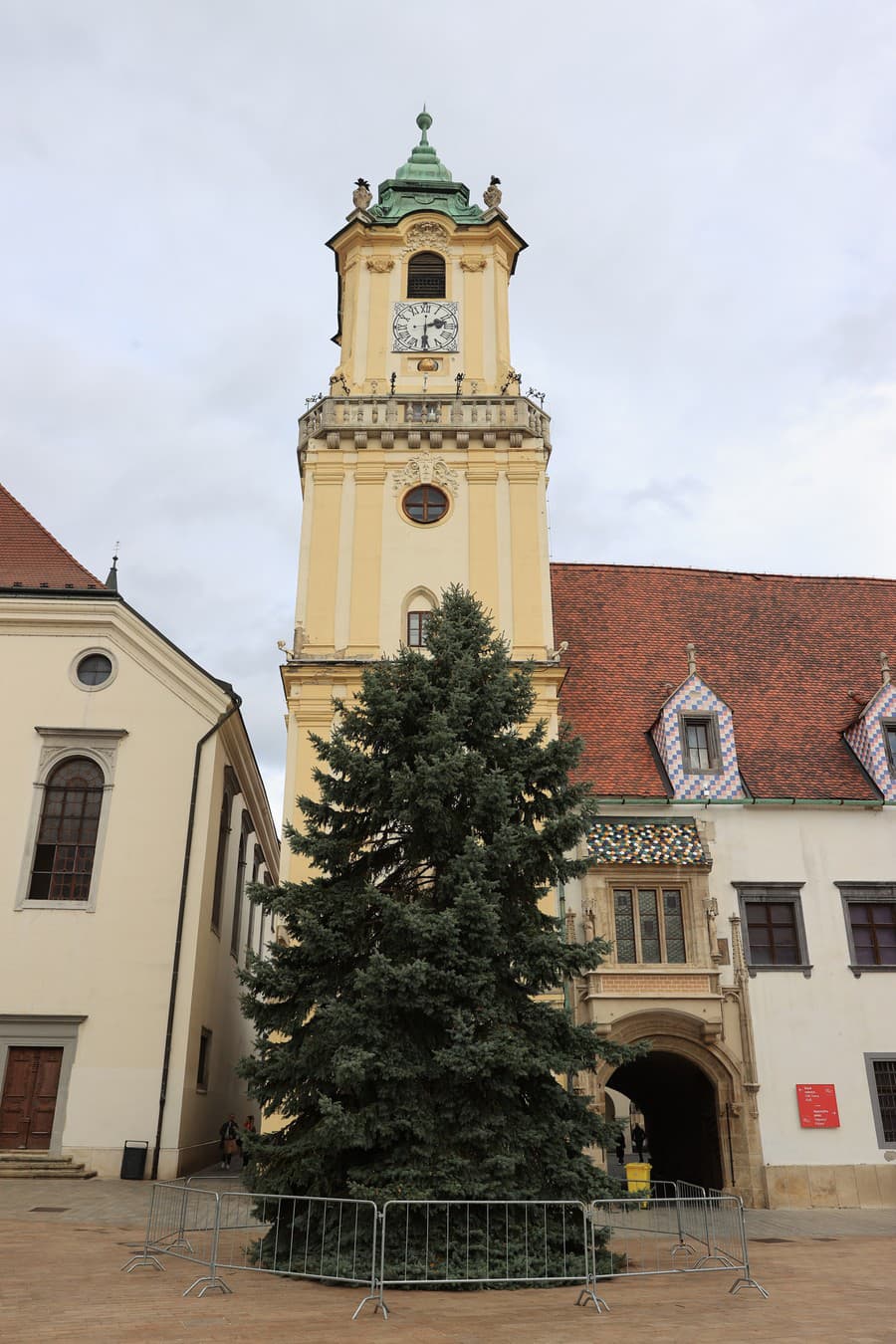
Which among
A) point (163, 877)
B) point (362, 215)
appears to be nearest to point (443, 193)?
point (362, 215)

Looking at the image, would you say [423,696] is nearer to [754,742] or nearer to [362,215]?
[754,742]

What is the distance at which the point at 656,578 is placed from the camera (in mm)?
28391

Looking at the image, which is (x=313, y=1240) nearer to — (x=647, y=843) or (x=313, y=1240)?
(x=313, y=1240)

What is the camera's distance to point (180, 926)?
21.3 meters

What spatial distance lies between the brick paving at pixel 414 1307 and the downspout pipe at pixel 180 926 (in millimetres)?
7355

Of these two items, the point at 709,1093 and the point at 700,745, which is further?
the point at 700,745

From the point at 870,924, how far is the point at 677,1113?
19.0ft

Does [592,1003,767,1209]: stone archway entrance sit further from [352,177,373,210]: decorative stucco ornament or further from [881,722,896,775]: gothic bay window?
[352,177,373,210]: decorative stucco ornament

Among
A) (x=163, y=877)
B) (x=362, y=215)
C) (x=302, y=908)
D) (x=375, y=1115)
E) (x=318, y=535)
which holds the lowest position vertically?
(x=375, y=1115)

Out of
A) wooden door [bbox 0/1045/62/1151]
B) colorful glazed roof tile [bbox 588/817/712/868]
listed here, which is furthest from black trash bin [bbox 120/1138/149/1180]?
colorful glazed roof tile [bbox 588/817/712/868]

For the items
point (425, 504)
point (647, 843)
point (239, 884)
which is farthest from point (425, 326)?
point (239, 884)

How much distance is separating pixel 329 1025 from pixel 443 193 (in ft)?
84.3

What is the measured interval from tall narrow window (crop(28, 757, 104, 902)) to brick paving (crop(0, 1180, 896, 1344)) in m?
9.52

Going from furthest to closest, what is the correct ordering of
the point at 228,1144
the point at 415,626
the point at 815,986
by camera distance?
the point at 228,1144, the point at 415,626, the point at 815,986
